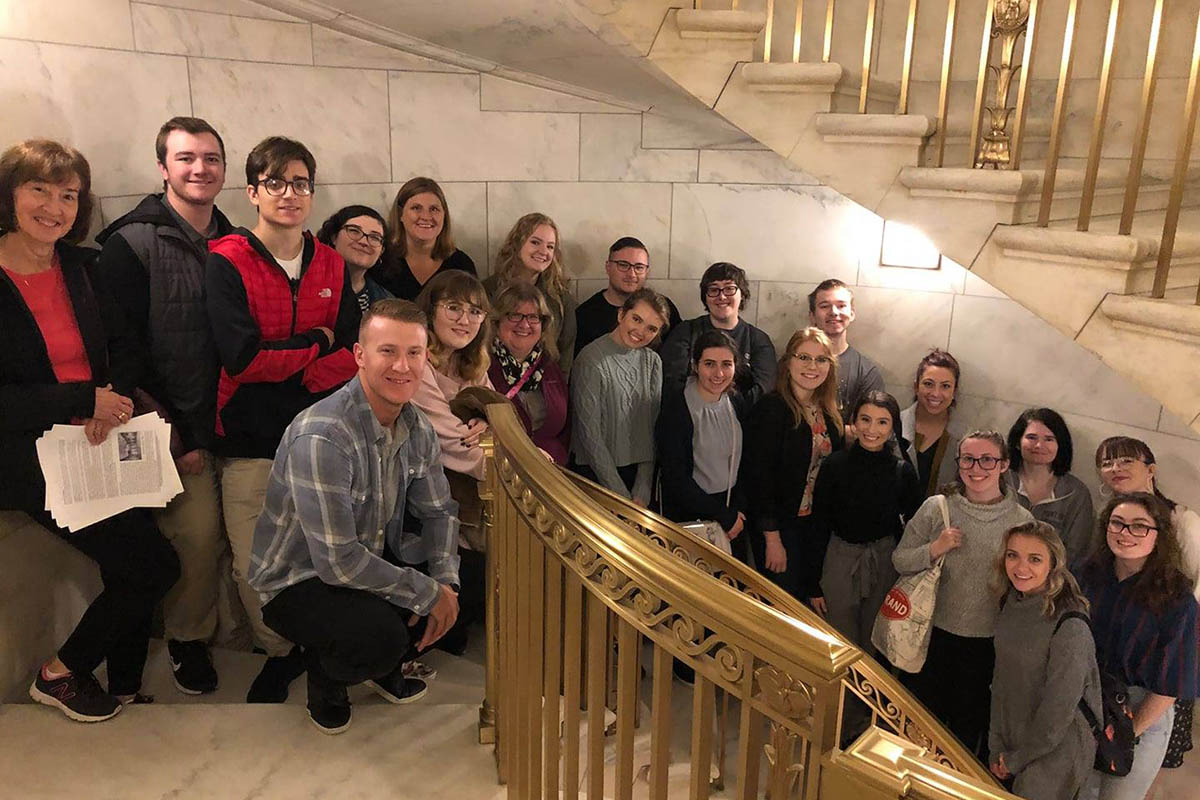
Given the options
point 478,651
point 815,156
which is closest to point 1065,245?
point 815,156

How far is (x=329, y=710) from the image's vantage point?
2.30 metres

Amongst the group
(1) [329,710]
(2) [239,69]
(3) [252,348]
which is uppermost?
(2) [239,69]

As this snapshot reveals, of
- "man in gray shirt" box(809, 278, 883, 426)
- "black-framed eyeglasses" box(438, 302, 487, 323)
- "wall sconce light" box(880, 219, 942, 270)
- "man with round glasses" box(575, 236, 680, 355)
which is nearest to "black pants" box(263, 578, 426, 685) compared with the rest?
"black-framed eyeglasses" box(438, 302, 487, 323)

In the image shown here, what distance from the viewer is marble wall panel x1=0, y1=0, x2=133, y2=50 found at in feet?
8.96

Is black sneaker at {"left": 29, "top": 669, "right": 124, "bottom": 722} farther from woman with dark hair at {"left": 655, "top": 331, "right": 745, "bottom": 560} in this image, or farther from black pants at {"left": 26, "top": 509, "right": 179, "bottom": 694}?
woman with dark hair at {"left": 655, "top": 331, "right": 745, "bottom": 560}

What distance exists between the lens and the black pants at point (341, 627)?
219 cm

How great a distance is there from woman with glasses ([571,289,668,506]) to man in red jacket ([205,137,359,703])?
0.94 meters

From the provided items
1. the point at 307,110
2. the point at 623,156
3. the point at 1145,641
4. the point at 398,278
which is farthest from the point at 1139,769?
the point at 307,110

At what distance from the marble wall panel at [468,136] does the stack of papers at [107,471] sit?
1961 mm

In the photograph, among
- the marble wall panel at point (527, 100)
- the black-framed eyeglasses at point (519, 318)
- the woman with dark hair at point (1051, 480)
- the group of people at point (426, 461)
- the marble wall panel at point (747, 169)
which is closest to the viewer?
the group of people at point (426, 461)

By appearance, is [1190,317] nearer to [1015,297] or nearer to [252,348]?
[1015,297]

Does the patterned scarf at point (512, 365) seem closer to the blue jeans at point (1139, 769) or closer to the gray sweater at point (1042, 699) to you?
the gray sweater at point (1042, 699)

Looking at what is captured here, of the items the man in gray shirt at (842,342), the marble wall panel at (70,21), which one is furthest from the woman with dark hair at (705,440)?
the marble wall panel at (70,21)

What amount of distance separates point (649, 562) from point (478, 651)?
1.86 metres
